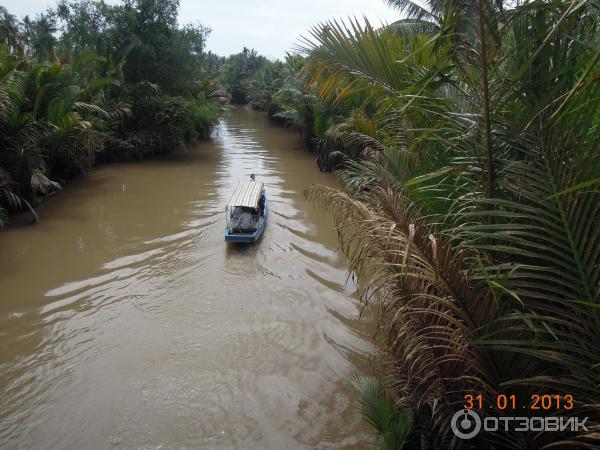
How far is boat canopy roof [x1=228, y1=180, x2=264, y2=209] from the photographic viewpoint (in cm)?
968

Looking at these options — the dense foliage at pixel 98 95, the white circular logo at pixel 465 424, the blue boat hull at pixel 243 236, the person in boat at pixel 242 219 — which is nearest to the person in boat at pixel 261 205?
the person in boat at pixel 242 219

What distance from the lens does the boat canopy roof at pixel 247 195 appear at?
31.8ft

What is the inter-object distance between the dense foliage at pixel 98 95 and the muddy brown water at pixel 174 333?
191cm

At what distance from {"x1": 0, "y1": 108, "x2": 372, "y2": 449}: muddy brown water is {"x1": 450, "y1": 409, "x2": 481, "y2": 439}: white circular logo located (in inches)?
83.0

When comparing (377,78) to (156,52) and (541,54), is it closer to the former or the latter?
(541,54)

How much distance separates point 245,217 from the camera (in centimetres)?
969

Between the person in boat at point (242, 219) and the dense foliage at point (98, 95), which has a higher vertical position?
the dense foliage at point (98, 95)

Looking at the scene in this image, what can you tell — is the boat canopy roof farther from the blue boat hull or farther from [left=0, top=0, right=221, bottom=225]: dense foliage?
[left=0, top=0, right=221, bottom=225]: dense foliage

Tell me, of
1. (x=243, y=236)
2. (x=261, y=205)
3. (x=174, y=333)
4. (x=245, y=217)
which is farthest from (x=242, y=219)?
(x=174, y=333)

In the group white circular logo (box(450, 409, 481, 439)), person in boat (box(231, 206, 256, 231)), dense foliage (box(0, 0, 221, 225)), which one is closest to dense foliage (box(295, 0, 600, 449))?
white circular logo (box(450, 409, 481, 439))

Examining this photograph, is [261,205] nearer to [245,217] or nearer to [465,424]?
[245,217]

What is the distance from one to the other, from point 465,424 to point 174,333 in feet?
15.6

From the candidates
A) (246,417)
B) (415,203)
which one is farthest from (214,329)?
(415,203)

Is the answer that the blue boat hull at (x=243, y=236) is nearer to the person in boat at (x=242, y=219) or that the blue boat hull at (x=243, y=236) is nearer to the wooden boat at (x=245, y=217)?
the wooden boat at (x=245, y=217)
